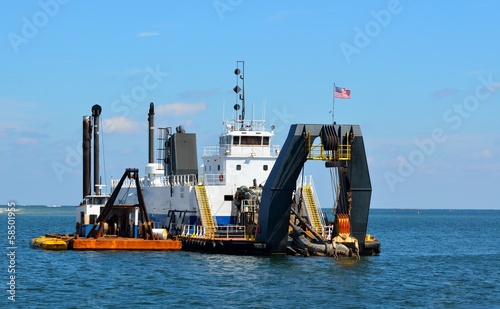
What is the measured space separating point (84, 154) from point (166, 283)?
1266 inches

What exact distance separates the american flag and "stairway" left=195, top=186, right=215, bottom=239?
10.8 metres

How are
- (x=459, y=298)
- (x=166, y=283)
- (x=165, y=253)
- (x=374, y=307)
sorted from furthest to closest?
(x=165, y=253) → (x=166, y=283) → (x=459, y=298) → (x=374, y=307)

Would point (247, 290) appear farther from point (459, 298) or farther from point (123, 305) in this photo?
point (459, 298)

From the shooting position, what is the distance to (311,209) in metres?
51.0

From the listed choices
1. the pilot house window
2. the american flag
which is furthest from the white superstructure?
the american flag

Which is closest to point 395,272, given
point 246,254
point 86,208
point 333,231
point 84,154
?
point 333,231

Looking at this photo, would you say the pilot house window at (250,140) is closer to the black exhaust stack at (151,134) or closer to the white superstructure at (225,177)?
the white superstructure at (225,177)

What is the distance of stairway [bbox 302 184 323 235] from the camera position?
50.2 metres

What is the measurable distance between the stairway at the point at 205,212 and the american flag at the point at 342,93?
10825mm

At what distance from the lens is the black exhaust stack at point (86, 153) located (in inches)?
2724

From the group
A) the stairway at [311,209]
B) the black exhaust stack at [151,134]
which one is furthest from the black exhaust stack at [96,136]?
the stairway at [311,209]

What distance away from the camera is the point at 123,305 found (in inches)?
1332

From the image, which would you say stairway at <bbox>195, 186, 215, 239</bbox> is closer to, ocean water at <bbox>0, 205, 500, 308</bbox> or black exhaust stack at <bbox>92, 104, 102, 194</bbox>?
ocean water at <bbox>0, 205, 500, 308</bbox>

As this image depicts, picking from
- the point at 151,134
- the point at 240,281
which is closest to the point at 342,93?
the point at 240,281
